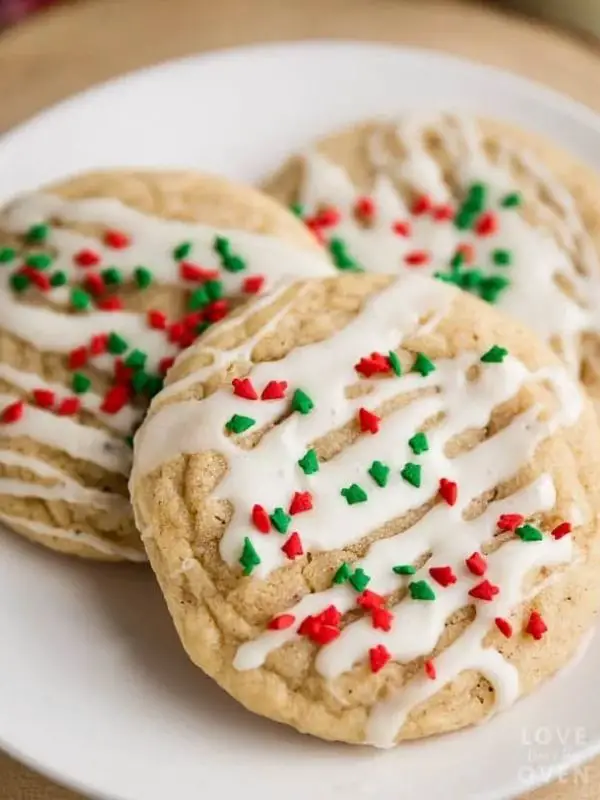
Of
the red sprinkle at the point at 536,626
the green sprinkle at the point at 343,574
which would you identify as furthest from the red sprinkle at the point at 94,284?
the red sprinkle at the point at 536,626

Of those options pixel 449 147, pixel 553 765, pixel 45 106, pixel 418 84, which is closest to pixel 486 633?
pixel 553 765

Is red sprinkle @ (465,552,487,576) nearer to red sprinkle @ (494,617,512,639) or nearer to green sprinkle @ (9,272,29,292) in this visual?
red sprinkle @ (494,617,512,639)

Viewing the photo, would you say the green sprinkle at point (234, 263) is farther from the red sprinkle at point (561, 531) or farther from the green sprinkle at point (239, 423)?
the red sprinkle at point (561, 531)

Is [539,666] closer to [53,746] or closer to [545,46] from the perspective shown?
[53,746]

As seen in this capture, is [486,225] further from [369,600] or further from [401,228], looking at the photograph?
[369,600]

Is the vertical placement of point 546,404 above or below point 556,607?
above

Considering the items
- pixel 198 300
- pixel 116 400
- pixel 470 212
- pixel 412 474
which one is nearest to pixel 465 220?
pixel 470 212
